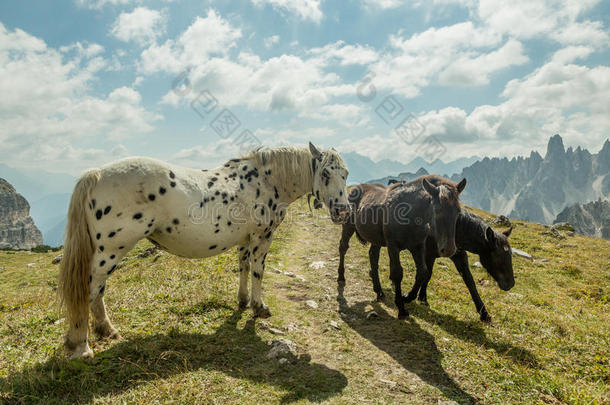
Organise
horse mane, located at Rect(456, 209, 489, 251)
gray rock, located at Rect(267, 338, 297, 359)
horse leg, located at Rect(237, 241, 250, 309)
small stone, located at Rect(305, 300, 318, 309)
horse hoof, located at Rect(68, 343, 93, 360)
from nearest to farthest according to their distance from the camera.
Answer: horse hoof, located at Rect(68, 343, 93, 360) < gray rock, located at Rect(267, 338, 297, 359) < horse leg, located at Rect(237, 241, 250, 309) < small stone, located at Rect(305, 300, 318, 309) < horse mane, located at Rect(456, 209, 489, 251)

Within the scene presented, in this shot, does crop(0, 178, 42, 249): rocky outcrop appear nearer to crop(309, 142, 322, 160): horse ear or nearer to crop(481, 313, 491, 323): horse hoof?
crop(309, 142, 322, 160): horse ear

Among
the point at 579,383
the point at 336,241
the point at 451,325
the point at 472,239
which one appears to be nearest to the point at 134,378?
the point at 451,325

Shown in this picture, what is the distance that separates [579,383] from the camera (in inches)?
191

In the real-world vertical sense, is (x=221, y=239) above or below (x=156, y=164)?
below

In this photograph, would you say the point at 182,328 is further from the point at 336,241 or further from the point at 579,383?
the point at 336,241

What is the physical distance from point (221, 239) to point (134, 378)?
7.98 feet

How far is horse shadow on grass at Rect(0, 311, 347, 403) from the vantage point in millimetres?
3781

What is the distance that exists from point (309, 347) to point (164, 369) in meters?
2.44

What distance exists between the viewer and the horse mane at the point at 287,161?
656 centimetres

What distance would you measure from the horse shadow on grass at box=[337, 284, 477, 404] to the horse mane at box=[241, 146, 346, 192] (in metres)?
3.40

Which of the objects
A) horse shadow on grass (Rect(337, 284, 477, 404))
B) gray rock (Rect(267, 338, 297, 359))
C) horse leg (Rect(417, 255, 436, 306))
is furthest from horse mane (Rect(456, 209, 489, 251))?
gray rock (Rect(267, 338, 297, 359))

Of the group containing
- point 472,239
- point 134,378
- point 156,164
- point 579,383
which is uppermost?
point 156,164

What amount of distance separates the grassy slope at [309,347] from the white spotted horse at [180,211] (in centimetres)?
68

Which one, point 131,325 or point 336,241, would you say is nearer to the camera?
point 131,325
